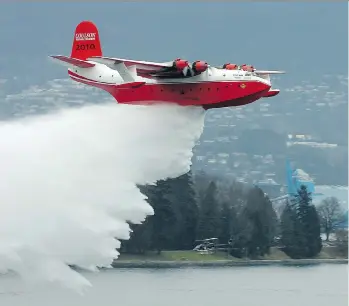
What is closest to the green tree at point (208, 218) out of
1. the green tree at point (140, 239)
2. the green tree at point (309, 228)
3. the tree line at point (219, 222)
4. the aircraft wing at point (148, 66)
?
the tree line at point (219, 222)

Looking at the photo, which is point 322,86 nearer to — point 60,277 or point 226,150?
point 226,150

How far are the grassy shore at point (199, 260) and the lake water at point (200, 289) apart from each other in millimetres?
317

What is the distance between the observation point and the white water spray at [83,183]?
26484mm

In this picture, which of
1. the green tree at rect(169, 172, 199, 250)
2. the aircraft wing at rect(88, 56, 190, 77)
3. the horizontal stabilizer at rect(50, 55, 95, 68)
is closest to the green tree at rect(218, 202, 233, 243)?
the green tree at rect(169, 172, 199, 250)

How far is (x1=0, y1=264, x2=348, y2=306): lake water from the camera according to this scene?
30.9 metres

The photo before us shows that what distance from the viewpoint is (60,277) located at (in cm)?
2652

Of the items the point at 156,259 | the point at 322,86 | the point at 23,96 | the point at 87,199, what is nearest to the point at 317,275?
the point at 156,259

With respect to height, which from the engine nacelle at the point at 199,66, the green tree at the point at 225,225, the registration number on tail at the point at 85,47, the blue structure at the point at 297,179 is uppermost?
the blue structure at the point at 297,179

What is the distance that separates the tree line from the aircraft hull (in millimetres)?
12624

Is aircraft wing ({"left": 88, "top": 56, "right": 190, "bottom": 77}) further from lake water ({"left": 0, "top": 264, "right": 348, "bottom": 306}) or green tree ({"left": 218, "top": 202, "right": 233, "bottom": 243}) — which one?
green tree ({"left": 218, "top": 202, "right": 233, "bottom": 243})

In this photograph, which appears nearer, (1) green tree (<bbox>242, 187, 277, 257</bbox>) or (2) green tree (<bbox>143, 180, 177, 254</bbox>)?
(2) green tree (<bbox>143, 180, 177, 254</bbox>)

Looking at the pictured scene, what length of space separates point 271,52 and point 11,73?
52699 millimetres

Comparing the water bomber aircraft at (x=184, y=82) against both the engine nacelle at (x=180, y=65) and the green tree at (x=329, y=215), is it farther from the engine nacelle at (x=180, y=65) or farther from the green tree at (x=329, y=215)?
the green tree at (x=329, y=215)

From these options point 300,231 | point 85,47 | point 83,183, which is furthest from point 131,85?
point 300,231
